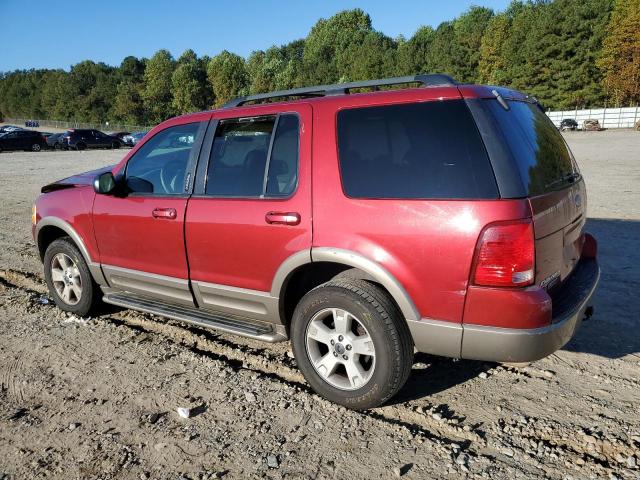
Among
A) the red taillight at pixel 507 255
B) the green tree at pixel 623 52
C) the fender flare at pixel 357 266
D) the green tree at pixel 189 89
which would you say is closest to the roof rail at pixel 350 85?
the red taillight at pixel 507 255

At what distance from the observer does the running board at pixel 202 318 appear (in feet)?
12.0

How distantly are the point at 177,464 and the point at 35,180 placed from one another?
18.0 meters

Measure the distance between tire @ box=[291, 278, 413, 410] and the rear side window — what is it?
62 cm

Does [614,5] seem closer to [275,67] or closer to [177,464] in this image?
[275,67]

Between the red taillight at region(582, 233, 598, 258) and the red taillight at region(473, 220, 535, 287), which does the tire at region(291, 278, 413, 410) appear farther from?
the red taillight at region(582, 233, 598, 258)

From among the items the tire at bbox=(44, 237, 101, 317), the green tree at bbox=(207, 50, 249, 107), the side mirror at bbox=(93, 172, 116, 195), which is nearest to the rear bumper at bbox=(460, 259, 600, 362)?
the side mirror at bbox=(93, 172, 116, 195)

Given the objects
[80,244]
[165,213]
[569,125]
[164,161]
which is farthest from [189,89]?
[165,213]

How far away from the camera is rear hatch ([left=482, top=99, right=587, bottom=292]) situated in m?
2.82

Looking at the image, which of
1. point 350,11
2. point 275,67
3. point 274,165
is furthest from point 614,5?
point 274,165

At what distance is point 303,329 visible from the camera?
3371 millimetres

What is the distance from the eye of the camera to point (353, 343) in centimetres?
319

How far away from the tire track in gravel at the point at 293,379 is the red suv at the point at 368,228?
242mm

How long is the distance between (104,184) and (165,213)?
676 millimetres

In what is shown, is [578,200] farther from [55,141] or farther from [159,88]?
[159,88]
